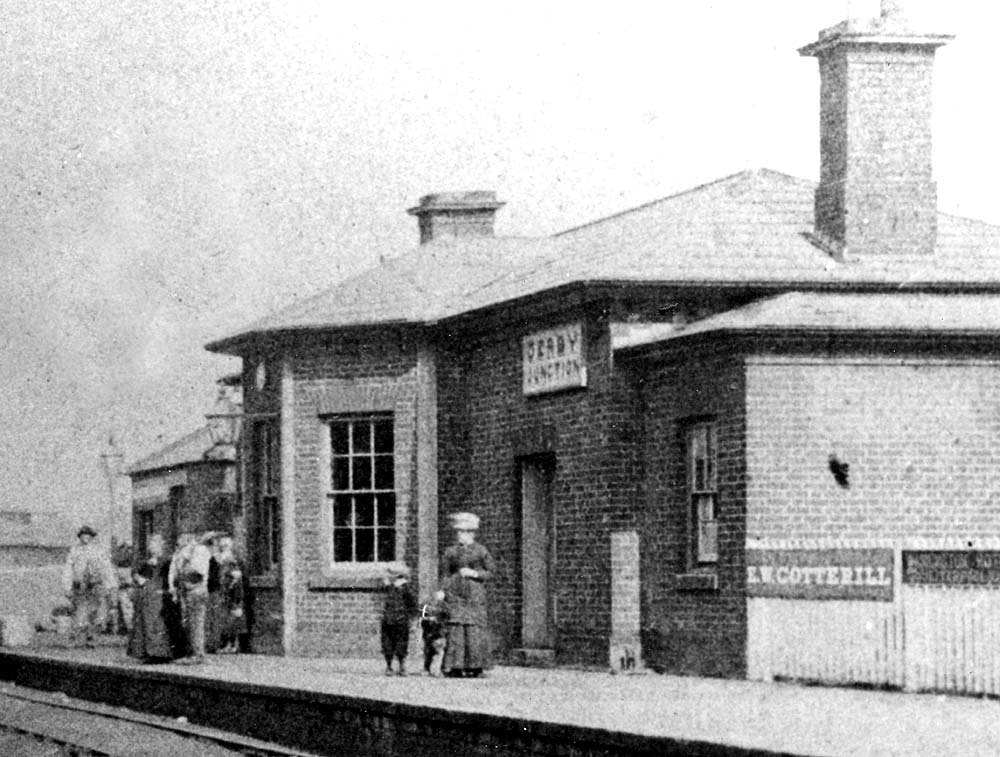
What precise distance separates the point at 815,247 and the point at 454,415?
5.25 metres

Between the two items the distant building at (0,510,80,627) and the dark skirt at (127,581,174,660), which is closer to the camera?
the dark skirt at (127,581,174,660)

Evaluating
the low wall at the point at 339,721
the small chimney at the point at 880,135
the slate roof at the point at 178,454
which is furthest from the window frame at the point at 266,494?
the slate roof at the point at 178,454

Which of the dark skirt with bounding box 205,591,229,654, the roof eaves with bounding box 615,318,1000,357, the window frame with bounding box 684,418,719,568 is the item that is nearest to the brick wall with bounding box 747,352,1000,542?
the roof eaves with bounding box 615,318,1000,357

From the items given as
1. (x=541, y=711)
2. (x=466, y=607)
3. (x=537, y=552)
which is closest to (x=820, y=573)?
(x=466, y=607)

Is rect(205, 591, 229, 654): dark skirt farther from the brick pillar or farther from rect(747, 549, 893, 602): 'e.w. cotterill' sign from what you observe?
rect(747, 549, 893, 602): 'e.w. cotterill' sign

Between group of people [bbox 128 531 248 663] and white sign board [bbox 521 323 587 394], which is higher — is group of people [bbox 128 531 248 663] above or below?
below

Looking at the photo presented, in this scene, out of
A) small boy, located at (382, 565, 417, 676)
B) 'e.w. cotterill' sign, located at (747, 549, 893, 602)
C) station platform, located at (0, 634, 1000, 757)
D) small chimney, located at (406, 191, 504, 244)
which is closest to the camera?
station platform, located at (0, 634, 1000, 757)

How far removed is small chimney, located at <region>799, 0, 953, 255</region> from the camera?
2283 cm

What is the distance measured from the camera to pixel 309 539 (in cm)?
2727

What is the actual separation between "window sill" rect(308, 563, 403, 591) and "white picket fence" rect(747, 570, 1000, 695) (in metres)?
7.72

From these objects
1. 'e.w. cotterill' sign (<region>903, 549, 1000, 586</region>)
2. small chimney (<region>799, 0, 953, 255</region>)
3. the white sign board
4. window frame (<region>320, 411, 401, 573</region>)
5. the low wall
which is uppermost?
small chimney (<region>799, 0, 953, 255</region>)

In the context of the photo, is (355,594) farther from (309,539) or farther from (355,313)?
(355,313)

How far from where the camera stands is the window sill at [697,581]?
68.6ft

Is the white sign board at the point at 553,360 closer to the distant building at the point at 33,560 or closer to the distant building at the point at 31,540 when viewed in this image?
the distant building at the point at 33,560
